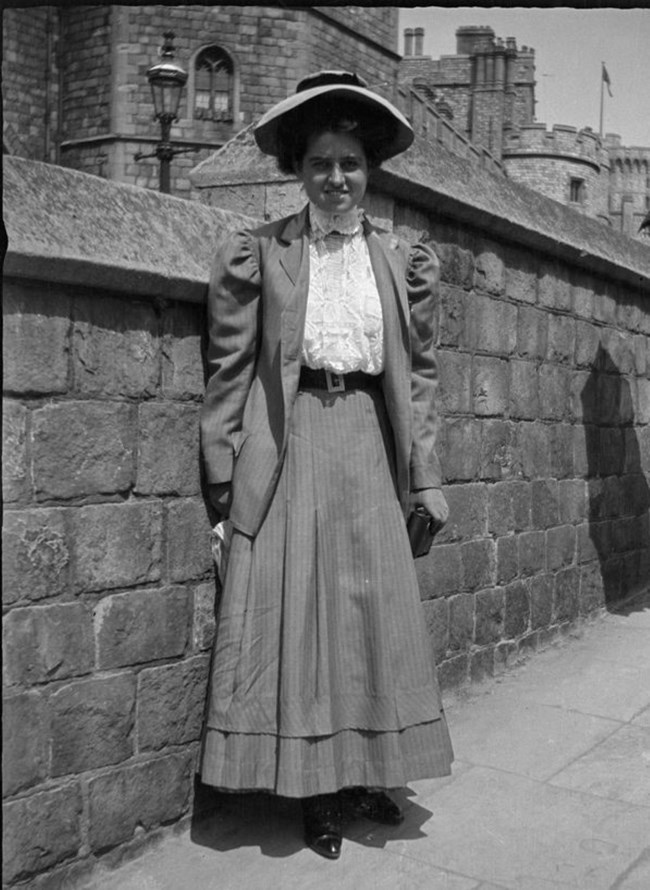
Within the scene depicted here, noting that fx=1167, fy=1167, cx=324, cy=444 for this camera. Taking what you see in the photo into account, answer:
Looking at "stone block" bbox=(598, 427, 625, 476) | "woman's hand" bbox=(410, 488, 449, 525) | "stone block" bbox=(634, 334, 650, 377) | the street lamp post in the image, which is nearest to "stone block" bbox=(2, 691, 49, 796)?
"woman's hand" bbox=(410, 488, 449, 525)

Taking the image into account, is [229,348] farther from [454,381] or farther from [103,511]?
[454,381]

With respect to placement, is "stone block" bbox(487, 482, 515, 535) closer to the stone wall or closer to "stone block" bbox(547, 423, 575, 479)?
"stone block" bbox(547, 423, 575, 479)

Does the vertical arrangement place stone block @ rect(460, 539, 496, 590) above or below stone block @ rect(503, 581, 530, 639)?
above

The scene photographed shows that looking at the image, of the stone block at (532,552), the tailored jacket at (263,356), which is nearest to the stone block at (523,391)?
the stone block at (532,552)

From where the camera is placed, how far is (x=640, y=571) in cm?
695

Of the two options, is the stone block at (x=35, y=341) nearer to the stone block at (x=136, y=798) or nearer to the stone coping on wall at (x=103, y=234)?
the stone coping on wall at (x=103, y=234)

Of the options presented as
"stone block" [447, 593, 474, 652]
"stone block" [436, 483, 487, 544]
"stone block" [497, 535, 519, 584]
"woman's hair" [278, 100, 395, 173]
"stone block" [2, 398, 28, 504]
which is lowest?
"stone block" [447, 593, 474, 652]

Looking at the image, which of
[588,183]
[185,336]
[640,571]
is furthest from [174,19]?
[185,336]

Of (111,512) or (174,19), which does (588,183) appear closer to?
(174,19)

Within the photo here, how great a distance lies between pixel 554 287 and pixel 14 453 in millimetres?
3610

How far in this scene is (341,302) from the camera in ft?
10.5

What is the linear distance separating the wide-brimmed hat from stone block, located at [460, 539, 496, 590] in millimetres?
2048

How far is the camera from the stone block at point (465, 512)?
4754 mm

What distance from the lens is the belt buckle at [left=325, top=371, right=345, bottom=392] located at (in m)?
3.21
